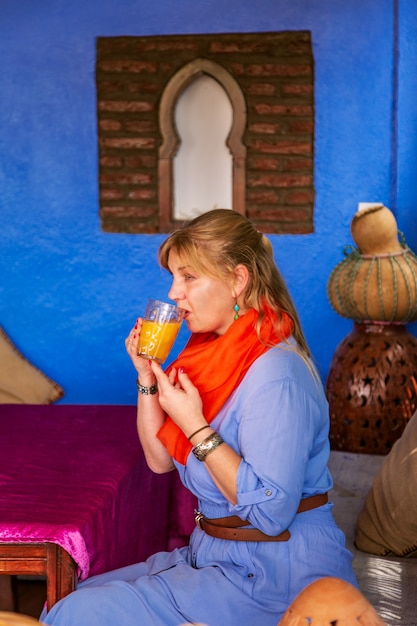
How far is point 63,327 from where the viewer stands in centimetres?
466

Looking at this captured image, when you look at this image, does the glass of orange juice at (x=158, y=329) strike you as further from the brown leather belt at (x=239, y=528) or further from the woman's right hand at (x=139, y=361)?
the brown leather belt at (x=239, y=528)

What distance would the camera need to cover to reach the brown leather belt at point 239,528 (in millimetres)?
1775

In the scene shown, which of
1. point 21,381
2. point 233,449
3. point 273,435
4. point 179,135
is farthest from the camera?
point 21,381

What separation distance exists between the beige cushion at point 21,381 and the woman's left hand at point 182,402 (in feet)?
9.55

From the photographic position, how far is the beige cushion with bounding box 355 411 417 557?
2.23 meters

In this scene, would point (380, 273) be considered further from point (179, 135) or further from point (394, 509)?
point (394, 509)

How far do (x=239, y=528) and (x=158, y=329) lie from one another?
492 mm

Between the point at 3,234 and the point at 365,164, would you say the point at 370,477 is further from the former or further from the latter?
the point at 3,234

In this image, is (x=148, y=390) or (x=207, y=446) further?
(x=148, y=390)

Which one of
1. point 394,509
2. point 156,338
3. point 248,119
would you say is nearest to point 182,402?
point 156,338

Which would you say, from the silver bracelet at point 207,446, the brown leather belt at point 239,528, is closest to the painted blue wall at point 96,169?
the brown leather belt at point 239,528

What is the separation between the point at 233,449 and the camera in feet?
5.92

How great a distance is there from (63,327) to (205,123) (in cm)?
135

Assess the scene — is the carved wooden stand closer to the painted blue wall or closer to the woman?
the painted blue wall
